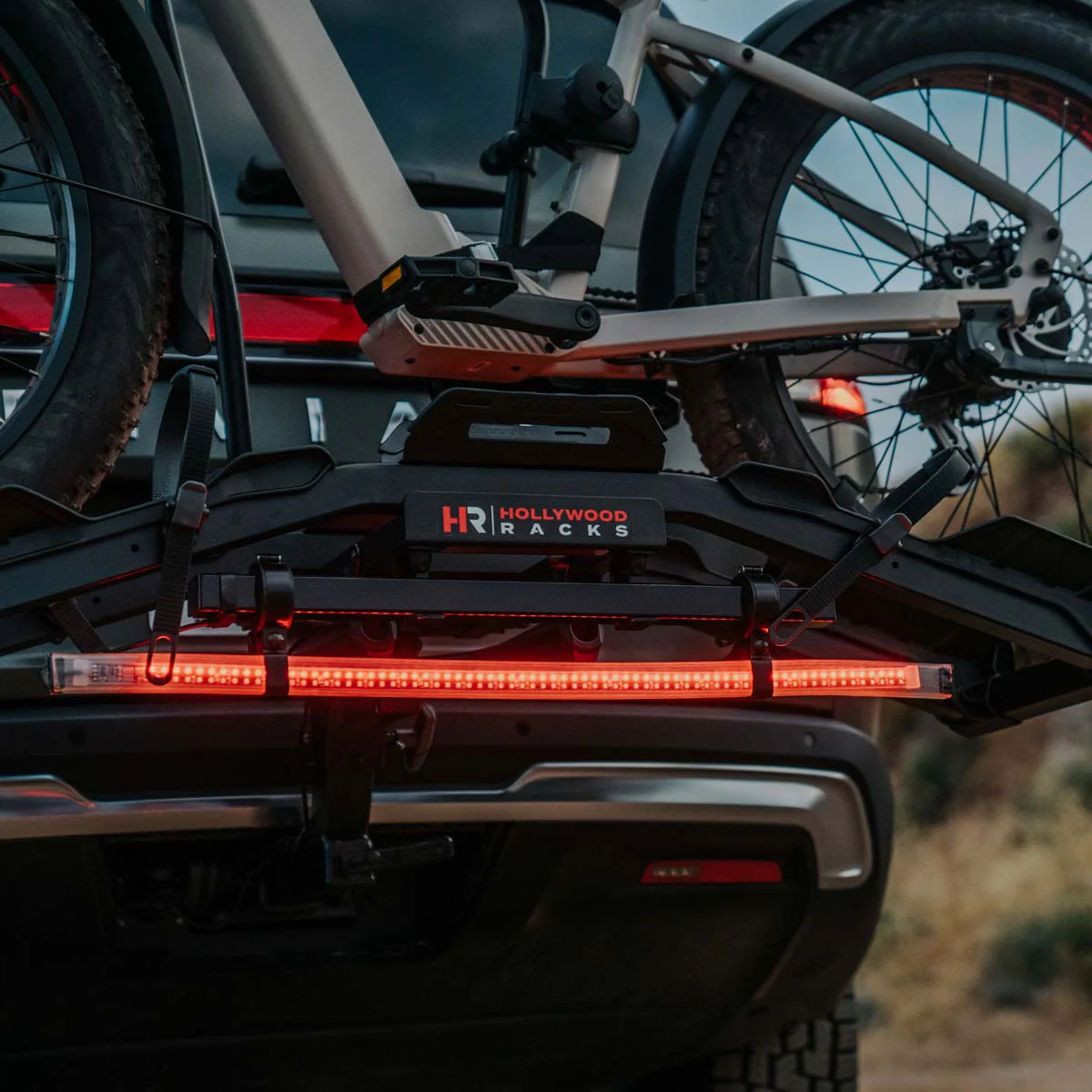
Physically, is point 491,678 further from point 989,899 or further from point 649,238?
point 989,899

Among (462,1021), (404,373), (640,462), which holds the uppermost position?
(404,373)

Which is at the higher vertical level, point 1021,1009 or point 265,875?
point 1021,1009

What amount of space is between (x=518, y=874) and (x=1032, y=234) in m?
1.34

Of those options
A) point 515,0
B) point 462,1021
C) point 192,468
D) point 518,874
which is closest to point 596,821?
point 518,874

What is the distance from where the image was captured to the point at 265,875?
102 inches

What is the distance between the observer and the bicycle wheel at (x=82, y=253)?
2.13 meters

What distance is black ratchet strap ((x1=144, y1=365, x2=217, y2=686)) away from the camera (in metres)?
1.91

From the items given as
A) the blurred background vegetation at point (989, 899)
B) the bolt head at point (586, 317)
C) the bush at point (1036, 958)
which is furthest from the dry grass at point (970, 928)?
the bolt head at point (586, 317)

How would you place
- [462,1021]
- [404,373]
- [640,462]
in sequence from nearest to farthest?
[640,462] < [404,373] < [462,1021]

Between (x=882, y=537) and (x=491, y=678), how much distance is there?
0.56 metres

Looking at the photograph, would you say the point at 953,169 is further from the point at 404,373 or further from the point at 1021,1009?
the point at 1021,1009

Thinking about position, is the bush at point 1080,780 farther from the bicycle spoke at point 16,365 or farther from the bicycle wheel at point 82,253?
the bicycle wheel at point 82,253

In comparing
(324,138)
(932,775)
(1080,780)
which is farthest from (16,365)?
(1080,780)

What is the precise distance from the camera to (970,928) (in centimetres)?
1567
